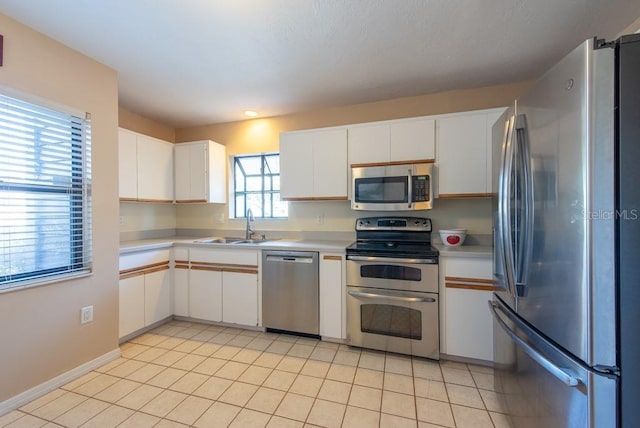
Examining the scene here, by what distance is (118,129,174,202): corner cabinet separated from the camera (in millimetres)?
2812

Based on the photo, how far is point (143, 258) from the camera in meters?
2.69

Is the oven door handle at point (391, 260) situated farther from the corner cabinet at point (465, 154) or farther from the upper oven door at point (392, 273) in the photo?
the corner cabinet at point (465, 154)

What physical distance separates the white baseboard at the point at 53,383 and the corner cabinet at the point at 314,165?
2.05 metres

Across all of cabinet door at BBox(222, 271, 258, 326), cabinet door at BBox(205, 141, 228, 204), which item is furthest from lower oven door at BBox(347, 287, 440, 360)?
Result: cabinet door at BBox(205, 141, 228, 204)

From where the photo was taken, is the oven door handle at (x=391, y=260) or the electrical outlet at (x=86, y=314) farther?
the oven door handle at (x=391, y=260)

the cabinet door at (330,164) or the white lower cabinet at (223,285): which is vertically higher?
the cabinet door at (330,164)

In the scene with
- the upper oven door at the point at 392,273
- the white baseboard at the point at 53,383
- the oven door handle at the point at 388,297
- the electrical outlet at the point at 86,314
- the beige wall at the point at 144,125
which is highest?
the beige wall at the point at 144,125

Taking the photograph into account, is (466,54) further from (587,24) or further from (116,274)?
(116,274)

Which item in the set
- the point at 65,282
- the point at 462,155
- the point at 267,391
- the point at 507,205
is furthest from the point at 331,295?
the point at 65,282

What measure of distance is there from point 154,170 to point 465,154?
10.8ft

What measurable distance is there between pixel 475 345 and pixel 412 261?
2.62 feet

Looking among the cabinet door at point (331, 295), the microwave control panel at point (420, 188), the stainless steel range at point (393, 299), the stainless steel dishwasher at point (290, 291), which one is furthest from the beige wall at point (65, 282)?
the microwave control panel at point (420, 188)

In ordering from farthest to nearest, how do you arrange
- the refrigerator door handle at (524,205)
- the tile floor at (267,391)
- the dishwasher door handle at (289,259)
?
the dishwasher door handle at (289,259), the tile floor at (267,391), the refrigerator door handle at (524,205)

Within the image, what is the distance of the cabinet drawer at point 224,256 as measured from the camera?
277 cm
